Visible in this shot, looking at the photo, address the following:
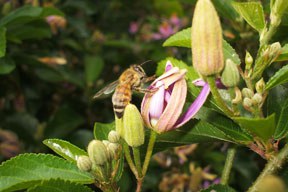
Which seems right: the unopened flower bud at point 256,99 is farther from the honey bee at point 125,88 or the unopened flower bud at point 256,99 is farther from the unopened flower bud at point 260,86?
the honey bee at point 125,88

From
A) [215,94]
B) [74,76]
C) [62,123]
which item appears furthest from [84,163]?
[74,76]

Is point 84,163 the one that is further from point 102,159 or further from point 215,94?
point 215,94

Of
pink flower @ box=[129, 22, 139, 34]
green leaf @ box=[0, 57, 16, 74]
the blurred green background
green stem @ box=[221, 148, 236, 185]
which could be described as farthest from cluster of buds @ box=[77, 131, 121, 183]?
pink flower @ box=[129, 22, 139, 34]

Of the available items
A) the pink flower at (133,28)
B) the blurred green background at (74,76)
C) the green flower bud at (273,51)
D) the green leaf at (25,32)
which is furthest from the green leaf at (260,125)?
the pink flower at (133,28)

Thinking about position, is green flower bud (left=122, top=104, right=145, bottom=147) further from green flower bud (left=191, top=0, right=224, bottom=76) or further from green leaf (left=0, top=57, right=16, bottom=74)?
green leaf (left=0, top=57, right=16, bottom=74)

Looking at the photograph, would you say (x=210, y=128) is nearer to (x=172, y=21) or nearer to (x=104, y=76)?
(x=104, y=76)
